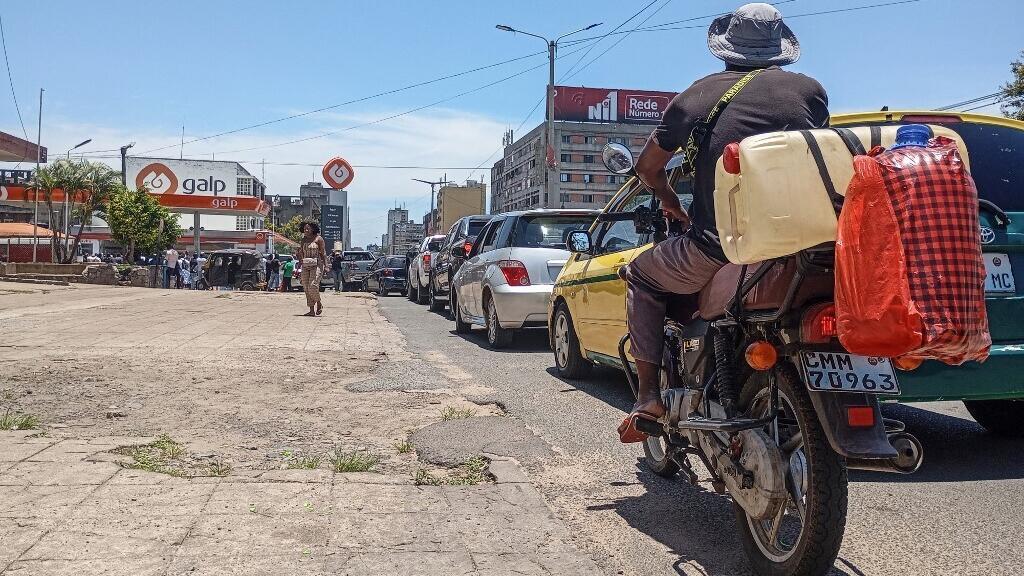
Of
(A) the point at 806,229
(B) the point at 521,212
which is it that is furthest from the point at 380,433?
(B) the point at 521,212

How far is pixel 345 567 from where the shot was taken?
9.96 ft

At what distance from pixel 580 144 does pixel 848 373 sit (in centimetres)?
14263

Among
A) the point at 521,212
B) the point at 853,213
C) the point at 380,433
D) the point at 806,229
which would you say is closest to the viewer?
the point at 853,213

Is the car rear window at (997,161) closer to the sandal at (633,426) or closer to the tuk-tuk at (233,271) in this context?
the sandal at (633,426)

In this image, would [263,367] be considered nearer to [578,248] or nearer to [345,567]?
[578,248]

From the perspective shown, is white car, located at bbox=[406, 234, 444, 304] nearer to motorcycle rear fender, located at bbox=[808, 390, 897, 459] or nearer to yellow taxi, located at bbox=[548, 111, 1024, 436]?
yellow taxi, located at bbox=[548, 111, 1024, 436]

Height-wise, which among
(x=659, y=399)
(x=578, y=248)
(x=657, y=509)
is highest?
(x=578, y=248)

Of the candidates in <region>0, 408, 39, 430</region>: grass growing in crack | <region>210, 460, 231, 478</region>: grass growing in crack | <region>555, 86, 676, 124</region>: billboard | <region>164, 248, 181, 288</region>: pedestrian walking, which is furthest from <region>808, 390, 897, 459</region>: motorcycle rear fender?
<region>555, 86, 676, 124</region>: billboard

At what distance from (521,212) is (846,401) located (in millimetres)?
7811

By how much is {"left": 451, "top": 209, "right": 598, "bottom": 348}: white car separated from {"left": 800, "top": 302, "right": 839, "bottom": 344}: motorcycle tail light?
6.63m

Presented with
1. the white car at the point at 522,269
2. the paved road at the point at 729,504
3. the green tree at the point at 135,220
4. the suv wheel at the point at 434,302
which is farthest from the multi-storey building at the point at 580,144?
the paved road at the point at 729,504

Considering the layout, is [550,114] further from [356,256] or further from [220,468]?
[220,468]

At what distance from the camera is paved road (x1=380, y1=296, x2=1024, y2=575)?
128 inches

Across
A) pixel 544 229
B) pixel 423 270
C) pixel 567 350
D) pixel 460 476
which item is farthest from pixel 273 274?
pixel 460 476
